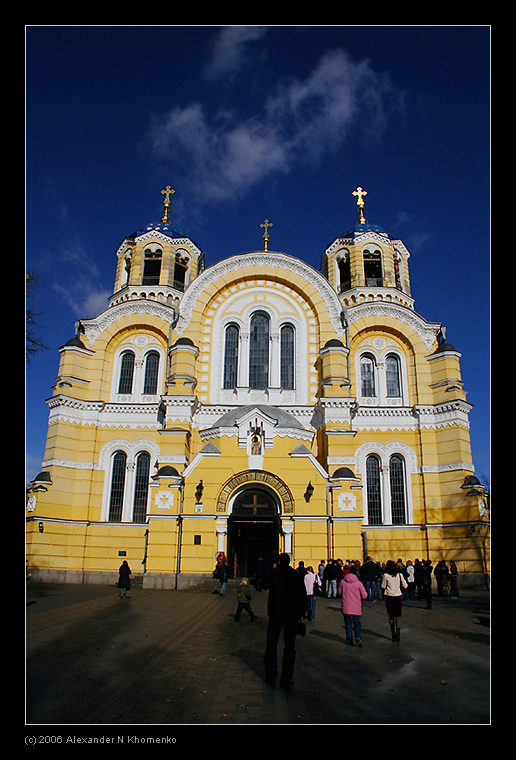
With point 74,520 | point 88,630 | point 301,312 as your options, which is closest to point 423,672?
point 88,630

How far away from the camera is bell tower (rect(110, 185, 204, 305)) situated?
31016 millimetres

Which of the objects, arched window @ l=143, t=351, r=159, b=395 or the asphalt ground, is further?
arched window @ l=143, t=351, r=159, b=395

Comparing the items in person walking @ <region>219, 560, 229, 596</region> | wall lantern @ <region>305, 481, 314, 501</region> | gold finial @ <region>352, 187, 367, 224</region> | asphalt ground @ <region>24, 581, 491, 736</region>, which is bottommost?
A: asphalt ground @ <region>24, 581, 491, 736</region>

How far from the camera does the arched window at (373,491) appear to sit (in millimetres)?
26359

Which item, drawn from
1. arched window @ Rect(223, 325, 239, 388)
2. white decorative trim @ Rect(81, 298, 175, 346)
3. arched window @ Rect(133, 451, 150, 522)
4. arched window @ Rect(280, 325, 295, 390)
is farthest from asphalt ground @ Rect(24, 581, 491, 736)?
white decorative trim @ Rect(81, 298, 175, 346)

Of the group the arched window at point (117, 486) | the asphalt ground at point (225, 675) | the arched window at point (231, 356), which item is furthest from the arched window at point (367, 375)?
the asphalt ground at point (225, 675)

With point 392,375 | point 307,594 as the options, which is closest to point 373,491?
point 392,375

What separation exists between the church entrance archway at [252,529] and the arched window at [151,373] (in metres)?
9.17

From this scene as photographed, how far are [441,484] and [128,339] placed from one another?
18.7m

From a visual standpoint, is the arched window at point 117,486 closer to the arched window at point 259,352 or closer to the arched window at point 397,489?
the arched window at point 259,352

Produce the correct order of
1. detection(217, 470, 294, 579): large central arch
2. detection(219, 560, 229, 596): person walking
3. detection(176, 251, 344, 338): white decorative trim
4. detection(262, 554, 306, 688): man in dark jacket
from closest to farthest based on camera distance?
1. detection(262, 554, 306, 688): man in dark jacket
2. detection(219, 560, 229, 596): person walking
3. detection(217, 470, 294, 579): large central arch
4. detection(176, 251, 344, 338): white decorative trim

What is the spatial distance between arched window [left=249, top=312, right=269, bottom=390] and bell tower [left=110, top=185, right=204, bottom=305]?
5.33 meters

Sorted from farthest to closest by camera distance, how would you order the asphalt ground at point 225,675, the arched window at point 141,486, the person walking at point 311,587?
the arched window at point 141,486
the person walking at point 311,587
the asphalt ground at point 225,675

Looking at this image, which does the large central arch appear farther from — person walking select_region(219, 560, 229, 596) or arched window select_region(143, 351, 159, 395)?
arched window select_region(143, 351, 159, 395)
